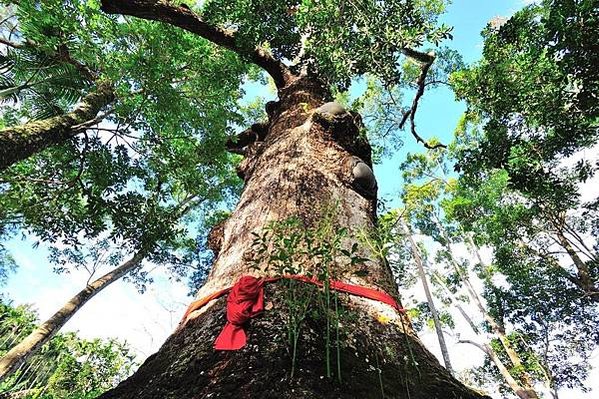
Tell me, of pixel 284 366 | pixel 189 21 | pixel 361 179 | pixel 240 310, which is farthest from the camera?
pixel 189 21

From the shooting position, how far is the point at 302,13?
16.1 feet

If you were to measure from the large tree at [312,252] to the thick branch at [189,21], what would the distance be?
2cm

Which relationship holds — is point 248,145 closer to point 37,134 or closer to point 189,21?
point 189,21

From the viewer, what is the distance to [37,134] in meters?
5.08

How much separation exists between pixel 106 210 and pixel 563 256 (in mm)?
13142

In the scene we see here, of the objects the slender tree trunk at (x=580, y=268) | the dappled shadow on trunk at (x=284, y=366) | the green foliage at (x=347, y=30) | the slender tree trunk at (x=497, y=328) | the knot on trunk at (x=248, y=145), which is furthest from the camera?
the slender tree trunk at (x=497, y=328)

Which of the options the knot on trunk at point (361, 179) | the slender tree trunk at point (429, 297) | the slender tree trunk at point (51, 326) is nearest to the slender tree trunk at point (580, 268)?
the slender tree trunk at point (429, 297)

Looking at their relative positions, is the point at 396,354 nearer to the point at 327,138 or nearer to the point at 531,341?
the point at 327,138

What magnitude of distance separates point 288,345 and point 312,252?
382 millimetres

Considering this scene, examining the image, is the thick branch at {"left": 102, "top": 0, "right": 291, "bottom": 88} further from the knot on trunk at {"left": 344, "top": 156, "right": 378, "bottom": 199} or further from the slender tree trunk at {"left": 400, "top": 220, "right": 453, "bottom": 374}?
the slender tree trunk at {"left": 400, "top": 220, "right": 453, "bottom": 374}

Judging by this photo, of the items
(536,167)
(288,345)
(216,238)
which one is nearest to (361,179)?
(216,238)

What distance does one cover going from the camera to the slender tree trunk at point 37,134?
460 centimetres

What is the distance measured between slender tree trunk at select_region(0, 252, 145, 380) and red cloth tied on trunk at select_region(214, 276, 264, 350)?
17.2 feet

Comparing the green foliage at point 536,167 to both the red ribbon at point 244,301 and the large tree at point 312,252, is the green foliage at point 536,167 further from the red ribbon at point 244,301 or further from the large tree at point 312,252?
the red ribbon at point 244,301
